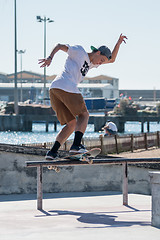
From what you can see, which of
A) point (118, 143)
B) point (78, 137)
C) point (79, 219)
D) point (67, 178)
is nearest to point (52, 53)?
point (78, 137)

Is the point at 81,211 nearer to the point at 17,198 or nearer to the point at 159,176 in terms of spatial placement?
the point at 159,176

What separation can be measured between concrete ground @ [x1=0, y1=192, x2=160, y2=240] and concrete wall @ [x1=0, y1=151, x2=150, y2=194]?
4.62ft

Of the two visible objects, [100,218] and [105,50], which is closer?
[100,218]

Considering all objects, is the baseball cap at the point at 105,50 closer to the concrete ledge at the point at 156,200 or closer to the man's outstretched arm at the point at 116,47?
the man's outstretched arm at the point at 116,47

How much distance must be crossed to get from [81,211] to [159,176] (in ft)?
6.73

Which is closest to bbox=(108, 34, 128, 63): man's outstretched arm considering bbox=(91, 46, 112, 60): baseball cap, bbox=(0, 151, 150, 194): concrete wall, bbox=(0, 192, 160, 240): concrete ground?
bbox=(91, 46, 112, 60): baseball cap

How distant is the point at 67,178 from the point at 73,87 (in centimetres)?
417

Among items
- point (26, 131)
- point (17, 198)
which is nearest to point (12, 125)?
point (26, 131)

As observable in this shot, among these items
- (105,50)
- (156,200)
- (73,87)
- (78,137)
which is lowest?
(156,200)

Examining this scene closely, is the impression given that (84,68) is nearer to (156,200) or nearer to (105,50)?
(105,50)

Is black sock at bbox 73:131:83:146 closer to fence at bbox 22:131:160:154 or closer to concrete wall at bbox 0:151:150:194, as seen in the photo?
concrete wall at bbox 0:151:150:194

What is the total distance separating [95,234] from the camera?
4977 mm

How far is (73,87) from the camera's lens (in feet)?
21.8

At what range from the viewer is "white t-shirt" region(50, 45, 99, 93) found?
6676mm
